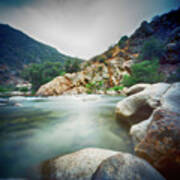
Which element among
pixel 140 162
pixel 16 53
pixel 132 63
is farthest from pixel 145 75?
pixel 16 53

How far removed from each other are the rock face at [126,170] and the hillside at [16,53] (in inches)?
2538

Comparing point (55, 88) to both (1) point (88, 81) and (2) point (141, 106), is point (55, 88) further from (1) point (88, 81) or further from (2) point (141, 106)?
(2) point (141, 106)

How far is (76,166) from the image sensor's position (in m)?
1.19

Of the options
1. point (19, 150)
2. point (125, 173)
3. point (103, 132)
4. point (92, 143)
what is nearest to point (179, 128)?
point (125, 173)

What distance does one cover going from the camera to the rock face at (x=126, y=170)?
0.88 m

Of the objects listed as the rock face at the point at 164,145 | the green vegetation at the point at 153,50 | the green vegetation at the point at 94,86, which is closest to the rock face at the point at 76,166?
the rock face at the point at 164,145

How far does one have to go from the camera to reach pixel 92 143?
6.80ft

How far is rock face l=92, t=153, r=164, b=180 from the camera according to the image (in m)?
0.88

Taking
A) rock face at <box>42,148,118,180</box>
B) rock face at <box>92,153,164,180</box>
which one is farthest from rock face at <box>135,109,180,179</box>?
rock face at <box>42,148,118,180</box>

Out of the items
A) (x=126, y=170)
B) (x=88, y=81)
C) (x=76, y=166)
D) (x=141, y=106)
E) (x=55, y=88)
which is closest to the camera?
(x=126, y=170)

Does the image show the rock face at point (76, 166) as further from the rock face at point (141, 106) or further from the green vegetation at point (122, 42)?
the green vegetation at point (122, 42)

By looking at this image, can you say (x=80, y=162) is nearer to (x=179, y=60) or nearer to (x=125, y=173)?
(x=125, y=173)

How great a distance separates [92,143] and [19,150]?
1.58 metres

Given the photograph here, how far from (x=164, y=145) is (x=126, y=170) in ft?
1.85
